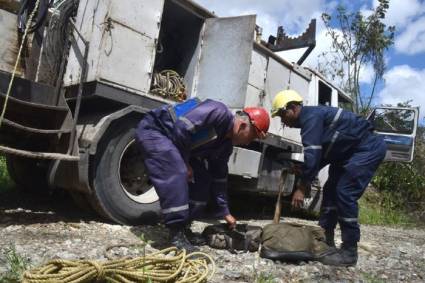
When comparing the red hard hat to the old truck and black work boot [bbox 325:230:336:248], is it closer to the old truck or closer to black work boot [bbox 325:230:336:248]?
the old truck

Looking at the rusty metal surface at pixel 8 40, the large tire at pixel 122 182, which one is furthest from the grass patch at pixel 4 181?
the large tire at pixel 122 182

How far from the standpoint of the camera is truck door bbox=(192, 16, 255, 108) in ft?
17.1

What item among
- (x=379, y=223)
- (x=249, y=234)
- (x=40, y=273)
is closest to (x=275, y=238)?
(x=249, y=234)

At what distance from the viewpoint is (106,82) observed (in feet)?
13.2

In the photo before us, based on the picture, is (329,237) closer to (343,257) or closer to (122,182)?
(343,257)

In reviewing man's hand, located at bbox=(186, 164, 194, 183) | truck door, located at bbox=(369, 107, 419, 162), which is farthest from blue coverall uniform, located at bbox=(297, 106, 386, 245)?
truck door, located at bbox=(369, 107, 419, 162)

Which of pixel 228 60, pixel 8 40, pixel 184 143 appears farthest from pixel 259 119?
pixel 8 40

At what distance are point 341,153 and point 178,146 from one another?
5.04 feet

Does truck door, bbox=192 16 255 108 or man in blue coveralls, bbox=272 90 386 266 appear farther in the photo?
truck door, bbox=192 16 255 108

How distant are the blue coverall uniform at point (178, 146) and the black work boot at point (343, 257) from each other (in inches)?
39.2

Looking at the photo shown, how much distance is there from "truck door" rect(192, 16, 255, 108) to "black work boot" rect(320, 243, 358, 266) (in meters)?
2.17

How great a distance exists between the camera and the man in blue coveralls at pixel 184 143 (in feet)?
11.3

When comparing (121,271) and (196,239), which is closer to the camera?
(121,271)

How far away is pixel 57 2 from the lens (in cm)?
500
